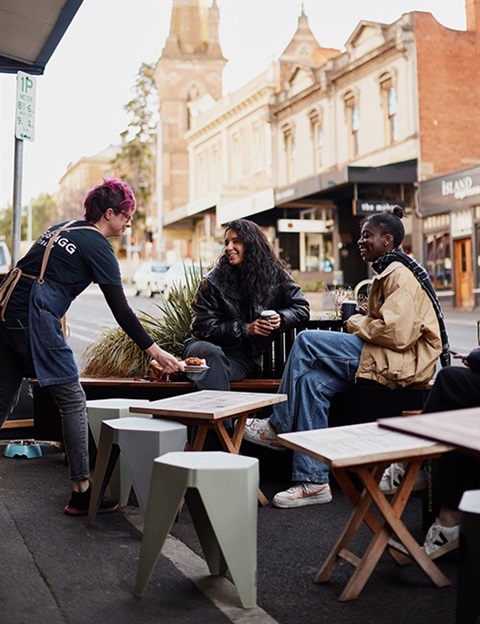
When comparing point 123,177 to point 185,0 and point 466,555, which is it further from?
point 466,555

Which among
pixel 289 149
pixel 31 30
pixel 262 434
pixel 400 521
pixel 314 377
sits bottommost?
pixel 400 521

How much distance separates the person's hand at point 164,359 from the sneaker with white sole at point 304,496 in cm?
97

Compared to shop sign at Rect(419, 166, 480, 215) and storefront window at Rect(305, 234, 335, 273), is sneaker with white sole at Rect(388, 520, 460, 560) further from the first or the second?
storefront window at Rect(305, 234, 335, 273)

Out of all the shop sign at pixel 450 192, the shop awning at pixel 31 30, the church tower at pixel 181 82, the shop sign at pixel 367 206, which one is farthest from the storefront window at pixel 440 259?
the church tower at pixel 181 82

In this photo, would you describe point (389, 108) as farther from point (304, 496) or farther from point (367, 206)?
point (304, 496)

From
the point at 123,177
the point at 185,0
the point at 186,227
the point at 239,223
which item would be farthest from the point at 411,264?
the point at 185,0

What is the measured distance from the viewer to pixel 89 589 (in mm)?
3895

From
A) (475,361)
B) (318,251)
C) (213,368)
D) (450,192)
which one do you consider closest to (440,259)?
(450,192)

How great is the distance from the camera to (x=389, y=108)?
33156 millimetres

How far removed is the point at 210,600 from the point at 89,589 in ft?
1.76

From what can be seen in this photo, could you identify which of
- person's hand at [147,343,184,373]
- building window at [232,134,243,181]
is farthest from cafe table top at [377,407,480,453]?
building window at [232,134,243,181]

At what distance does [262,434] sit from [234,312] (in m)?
0.95

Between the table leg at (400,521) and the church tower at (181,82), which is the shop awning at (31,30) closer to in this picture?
the table leg at (400,521)

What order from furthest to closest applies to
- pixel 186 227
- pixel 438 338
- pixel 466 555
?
pixel 186 227
pixel 438 338
pixel 466 555
